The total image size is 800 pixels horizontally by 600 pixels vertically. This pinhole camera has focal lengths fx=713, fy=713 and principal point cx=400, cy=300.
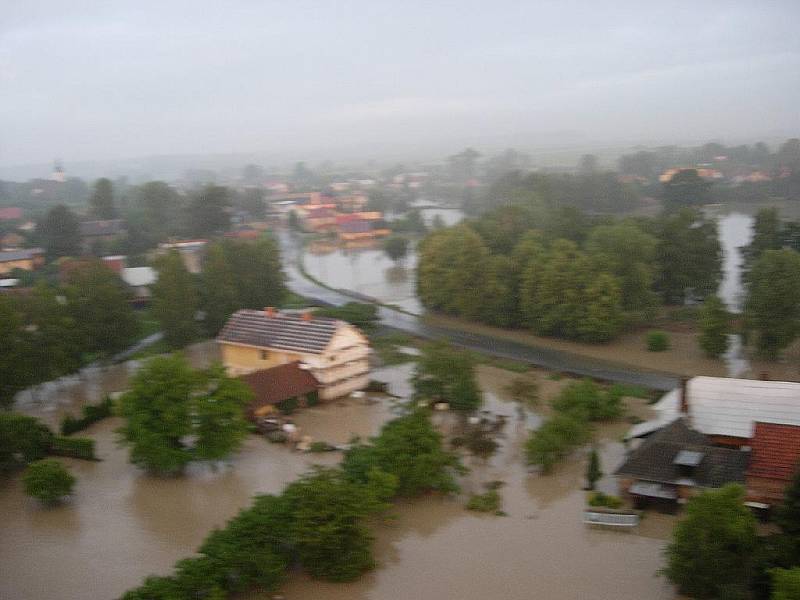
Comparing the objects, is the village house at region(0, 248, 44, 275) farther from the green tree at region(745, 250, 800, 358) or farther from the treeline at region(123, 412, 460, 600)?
the green tree at region(745, 250, 800, 358)

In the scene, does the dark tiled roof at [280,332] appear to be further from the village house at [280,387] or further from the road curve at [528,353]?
the road curve at [528,353]

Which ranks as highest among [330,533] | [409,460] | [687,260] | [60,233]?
[60,233]

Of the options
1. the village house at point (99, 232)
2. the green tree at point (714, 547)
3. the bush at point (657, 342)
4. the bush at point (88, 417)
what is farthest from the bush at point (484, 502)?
the village house at point (99, 232)

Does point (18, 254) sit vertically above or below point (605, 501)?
above

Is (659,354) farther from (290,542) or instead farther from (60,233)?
(60,233)

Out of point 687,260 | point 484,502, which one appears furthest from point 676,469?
point 687,260

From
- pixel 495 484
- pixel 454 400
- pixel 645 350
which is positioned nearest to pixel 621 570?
pixel 495 484
